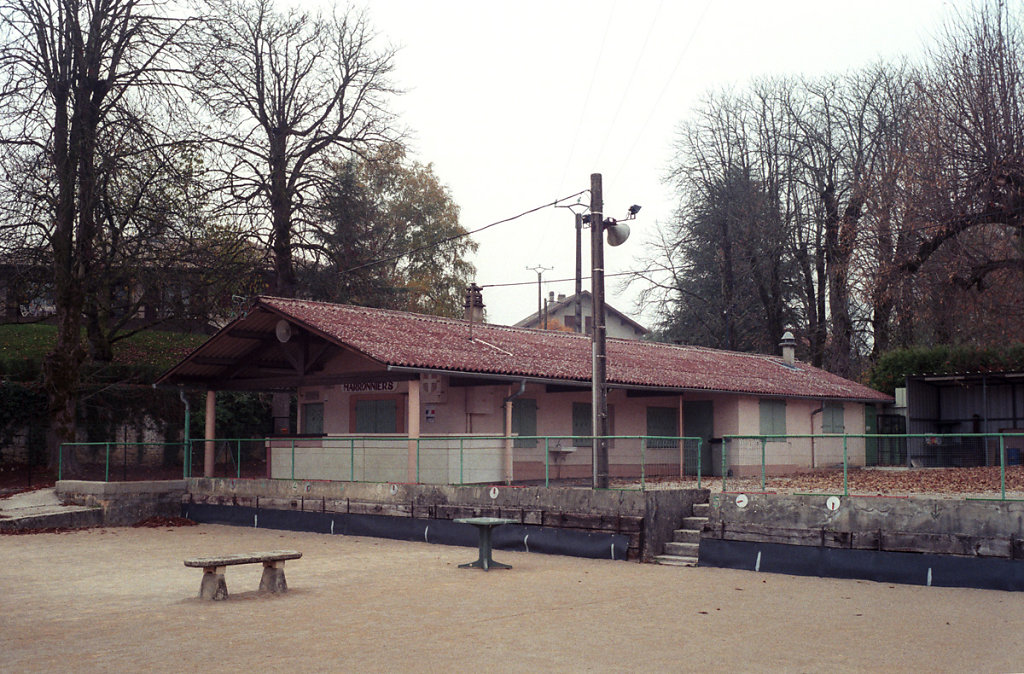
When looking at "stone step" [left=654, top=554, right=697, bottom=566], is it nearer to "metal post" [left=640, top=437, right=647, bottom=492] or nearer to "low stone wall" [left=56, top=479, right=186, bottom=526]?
"metal post" [left=640, top=437, right=647, bottom=492]

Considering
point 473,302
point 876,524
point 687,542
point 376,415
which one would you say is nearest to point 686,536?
point 687,542

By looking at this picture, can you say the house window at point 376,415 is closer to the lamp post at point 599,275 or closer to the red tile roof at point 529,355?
the red tile roof at point 529,355

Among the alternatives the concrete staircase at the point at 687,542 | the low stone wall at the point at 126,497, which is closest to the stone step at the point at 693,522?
the concrete staircase at the point at 687,542

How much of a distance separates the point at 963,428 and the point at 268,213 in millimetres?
24819

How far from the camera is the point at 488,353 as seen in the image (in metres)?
23.3

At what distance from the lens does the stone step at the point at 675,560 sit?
1628 centimetres

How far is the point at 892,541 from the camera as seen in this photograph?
47.7 ft

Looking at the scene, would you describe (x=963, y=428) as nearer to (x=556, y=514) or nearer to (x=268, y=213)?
(x=556, y=514)

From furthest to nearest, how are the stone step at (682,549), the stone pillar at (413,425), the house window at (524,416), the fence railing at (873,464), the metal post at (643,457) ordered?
the house window at (524,416)
the stone pillar at (413,425)
the metal post at (643,457)
the stone step at (682,549)
the fence railing at (873,464)

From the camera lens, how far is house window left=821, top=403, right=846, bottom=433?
103 feet

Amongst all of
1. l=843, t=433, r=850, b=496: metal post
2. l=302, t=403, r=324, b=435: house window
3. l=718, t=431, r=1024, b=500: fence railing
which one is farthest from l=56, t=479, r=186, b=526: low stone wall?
l=843, t=433, r=850, b=496: metal post

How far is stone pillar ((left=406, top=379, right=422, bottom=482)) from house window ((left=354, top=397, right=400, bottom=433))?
260cm

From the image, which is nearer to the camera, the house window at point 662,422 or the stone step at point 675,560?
the stone step at point 675,560

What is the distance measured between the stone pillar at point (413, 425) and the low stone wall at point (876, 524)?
661cm
